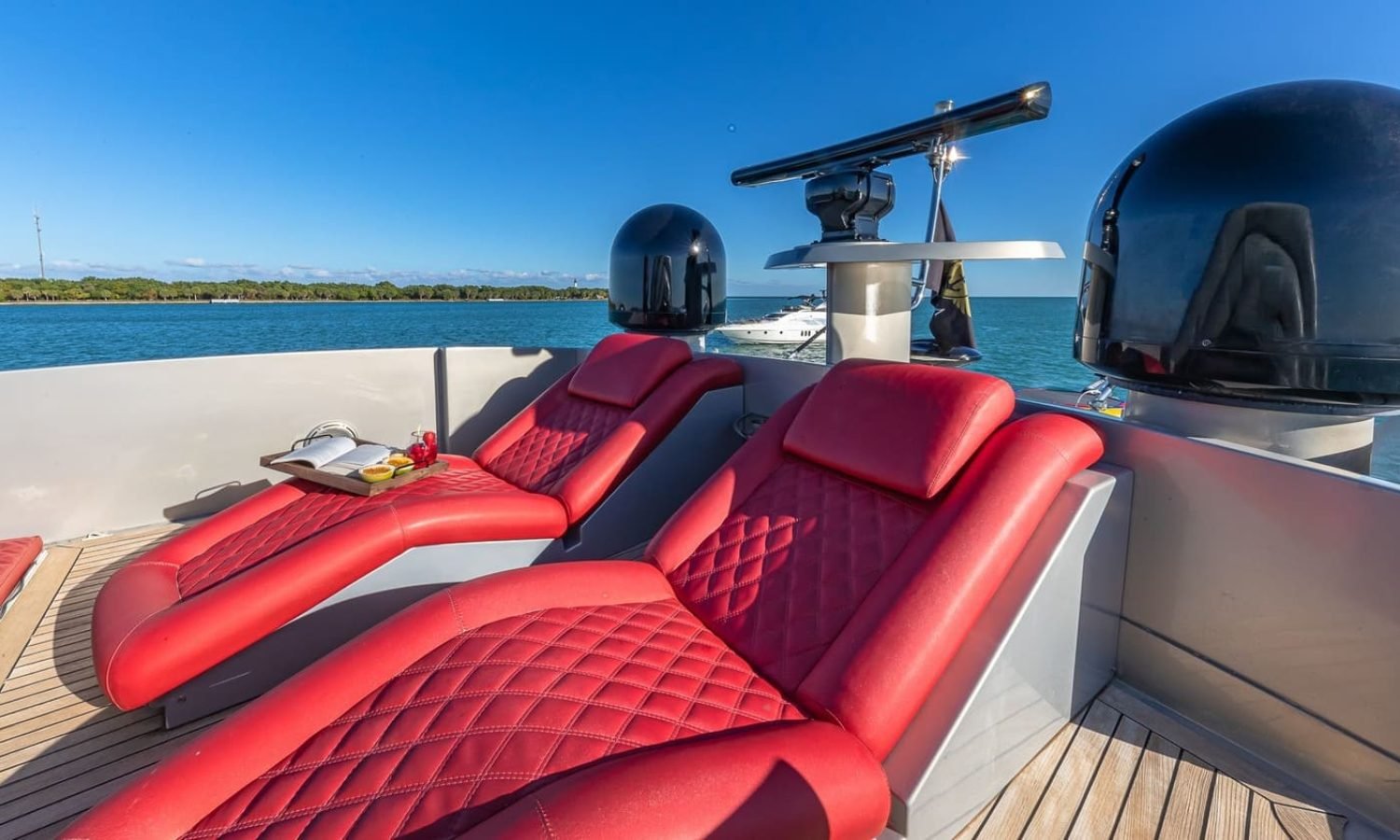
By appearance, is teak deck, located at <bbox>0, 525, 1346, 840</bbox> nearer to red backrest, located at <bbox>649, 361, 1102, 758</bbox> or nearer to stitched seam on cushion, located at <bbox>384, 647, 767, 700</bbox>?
red backrest, located at <bbox>649, 361, 1102, 758</bbox>

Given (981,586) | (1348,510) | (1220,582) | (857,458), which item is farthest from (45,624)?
(1348,510)

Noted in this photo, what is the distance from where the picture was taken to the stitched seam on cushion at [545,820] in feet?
2.56

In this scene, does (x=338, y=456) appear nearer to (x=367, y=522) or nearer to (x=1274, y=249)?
(x=367, y=522)

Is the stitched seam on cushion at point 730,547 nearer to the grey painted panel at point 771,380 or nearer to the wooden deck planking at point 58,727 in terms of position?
the grey painted panel at point 771,380

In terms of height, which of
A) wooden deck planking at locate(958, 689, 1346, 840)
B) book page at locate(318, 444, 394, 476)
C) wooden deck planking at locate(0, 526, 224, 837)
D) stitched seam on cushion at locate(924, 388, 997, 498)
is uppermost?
stitched seam on cushion at locate(924, 388, 997, 498)

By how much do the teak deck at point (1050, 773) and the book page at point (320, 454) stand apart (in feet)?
2.75

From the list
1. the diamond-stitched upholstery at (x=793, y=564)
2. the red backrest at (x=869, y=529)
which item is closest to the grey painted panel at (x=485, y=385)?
the red backrest at (x=869, y=529)

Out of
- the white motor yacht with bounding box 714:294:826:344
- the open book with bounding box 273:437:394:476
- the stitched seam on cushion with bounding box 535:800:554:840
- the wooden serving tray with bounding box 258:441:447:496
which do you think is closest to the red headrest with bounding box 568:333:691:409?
the wooden serving tray with bounding box 258:441:447:496

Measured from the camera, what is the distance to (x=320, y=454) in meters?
2.50

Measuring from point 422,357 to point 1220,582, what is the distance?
146 inches

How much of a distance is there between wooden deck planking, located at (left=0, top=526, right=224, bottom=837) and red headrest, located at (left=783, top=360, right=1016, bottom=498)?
1.83m

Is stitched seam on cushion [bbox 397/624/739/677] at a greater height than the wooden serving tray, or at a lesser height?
lesser

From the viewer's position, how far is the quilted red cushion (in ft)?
6.87

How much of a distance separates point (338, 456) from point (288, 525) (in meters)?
0.46
